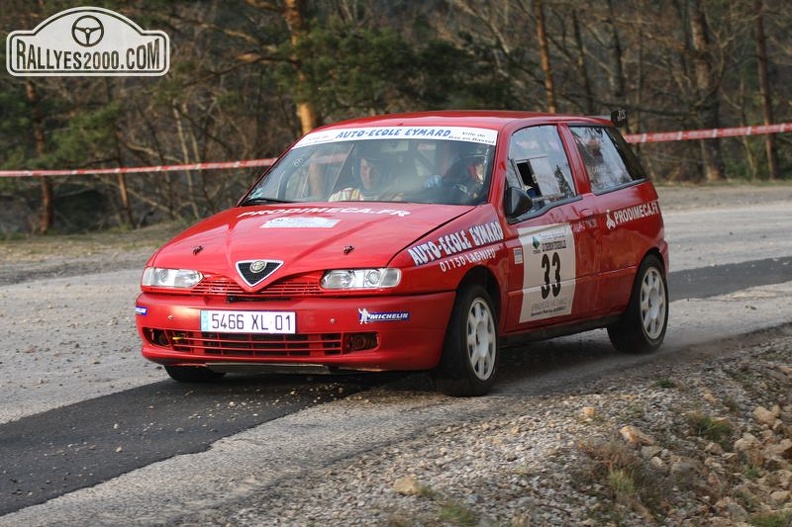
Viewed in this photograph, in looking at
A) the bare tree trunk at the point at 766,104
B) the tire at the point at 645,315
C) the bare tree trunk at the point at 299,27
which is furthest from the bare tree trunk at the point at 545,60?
the tire at the point at 645,315

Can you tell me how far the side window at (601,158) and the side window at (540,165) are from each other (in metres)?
0.32

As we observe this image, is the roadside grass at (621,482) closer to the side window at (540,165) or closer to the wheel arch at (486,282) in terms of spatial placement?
the wheel arch at (486,282)

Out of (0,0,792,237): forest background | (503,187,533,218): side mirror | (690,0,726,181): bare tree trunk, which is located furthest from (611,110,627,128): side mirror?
(690,0,726,181): bare tree trunk

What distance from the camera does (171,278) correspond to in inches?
305

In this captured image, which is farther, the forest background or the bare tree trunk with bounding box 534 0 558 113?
the bare tree trunk with bounding box 534 0 558 113

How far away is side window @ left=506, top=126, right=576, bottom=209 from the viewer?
28.5 feet

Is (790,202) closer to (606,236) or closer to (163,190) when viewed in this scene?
(606,236)

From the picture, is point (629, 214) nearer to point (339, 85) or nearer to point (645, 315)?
point (645, 315)

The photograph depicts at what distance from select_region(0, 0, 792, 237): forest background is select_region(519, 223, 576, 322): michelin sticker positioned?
18987 mm

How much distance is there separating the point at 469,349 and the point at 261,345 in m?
1.14

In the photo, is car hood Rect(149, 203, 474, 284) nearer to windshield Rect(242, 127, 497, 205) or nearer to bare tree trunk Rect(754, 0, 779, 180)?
windshield Rect(242, 127, 497, 205)

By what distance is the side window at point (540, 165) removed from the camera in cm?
867

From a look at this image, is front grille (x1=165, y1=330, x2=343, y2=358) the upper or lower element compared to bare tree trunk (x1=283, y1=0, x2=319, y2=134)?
lower

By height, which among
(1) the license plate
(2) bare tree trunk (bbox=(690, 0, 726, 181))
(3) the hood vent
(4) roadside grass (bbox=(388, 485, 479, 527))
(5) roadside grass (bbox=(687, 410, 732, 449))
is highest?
(2) bare tree trunk (bbox=(690, 0, 726, 181))
